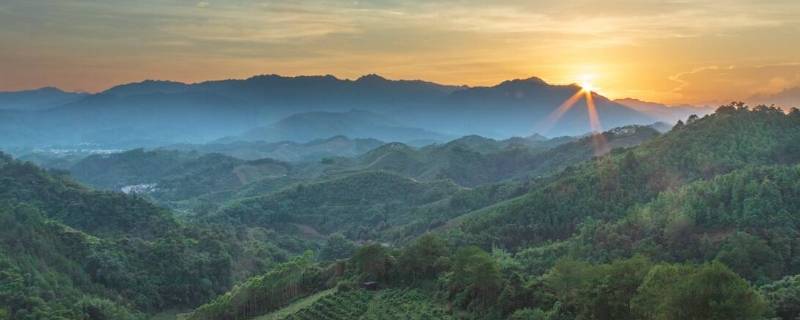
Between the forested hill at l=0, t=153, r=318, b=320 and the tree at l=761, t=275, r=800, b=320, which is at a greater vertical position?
the tree at l=761, t=275, r=800, b=320

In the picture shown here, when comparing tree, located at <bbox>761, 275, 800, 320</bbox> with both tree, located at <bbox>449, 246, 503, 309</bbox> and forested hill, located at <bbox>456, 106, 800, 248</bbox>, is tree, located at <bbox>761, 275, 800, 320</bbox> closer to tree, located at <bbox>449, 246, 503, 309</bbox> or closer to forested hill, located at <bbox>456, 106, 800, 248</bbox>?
tree, located at <bbox>449, 246, 503, 309</bbox>

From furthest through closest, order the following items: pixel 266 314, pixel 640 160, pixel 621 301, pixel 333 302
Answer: pixel 640 160 → pixel 266 314 → pixel 333 302 → pixel 621 301

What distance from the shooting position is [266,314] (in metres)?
65.9

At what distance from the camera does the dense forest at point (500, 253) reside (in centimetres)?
4153

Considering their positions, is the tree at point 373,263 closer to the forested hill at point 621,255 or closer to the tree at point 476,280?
the forested hill at point 621,255

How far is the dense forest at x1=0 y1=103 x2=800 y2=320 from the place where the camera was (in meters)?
41.5

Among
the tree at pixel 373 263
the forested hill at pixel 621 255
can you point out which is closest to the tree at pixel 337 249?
the forested hill at pixel 621 255

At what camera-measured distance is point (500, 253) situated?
75.9 m

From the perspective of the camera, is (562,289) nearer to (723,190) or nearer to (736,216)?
(736,216)

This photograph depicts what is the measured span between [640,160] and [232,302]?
72.1 metres

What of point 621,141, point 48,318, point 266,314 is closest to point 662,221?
point 266,314

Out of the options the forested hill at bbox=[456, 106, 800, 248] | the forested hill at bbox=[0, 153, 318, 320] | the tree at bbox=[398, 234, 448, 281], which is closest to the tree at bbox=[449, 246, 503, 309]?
the tree at bbox=[398, 234, 448, 281]

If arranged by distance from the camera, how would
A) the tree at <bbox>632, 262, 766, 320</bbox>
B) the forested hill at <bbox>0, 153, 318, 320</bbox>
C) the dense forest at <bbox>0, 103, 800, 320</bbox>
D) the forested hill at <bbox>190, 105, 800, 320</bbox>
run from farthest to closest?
the forested hill at <bbox>0, 153, 318, 320</bbox> → the dense forest at <bbox>0, 103, 800, 320</bbox> → the forested hill at <bbox>190, 105, 800, 320</bbox> → the tree at <bbox>632, 262, 766, 320</bbox>

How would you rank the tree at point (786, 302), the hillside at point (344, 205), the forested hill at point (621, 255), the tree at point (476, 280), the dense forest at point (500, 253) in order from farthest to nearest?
the hillside at point (344, 205)
the tree at point (476, 280)
the dense forest at point (500, 253)
the tree at point (786, 302)
the forested hill at point (621, 255)
